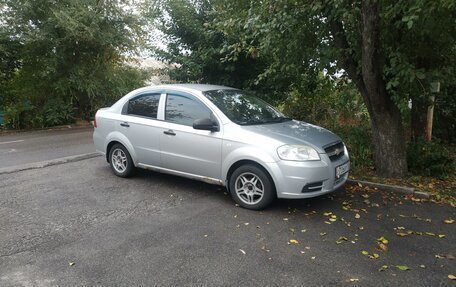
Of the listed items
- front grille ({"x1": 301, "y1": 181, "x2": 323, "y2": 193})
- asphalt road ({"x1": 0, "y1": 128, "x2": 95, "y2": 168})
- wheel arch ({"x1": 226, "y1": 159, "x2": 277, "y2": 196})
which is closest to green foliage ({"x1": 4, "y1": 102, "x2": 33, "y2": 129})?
asphalt road ({"x1": 0, "y1": 128, "x2": 95, "y2": 168})

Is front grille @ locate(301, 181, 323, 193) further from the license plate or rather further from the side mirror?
the side mirror

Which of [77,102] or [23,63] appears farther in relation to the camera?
[77,102]

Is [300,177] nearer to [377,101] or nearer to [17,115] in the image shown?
→ [377,101]

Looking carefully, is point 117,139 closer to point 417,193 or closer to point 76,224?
point 76,224

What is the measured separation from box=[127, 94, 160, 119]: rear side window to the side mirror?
1.11 metres

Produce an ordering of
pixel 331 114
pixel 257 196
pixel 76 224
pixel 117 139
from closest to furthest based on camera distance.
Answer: pixel 76 224, pixel 257 196, pixel 117 139, pixel 331 114

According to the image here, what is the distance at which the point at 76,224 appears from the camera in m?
4.50

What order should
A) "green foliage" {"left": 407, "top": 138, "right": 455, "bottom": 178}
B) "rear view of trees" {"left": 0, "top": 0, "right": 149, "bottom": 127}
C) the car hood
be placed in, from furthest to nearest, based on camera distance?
"rear view of trees" {"left": 0, "top": 0, "right": 149, "bottom": 127} < "green foliage" {"left": 407, "top": 138, "right": 455, "bottom": 178} < the car hood

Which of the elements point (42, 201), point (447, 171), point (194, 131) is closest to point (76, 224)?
point (42, 201)

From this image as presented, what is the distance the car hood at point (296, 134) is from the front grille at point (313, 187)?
43 cm

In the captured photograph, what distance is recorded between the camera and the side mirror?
5.07m

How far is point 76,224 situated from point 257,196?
91.1 inches

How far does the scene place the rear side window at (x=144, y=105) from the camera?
599 cm

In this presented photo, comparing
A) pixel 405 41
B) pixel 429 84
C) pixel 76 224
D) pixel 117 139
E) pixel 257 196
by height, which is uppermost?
pixel 405 41
